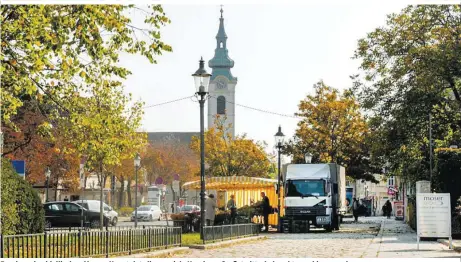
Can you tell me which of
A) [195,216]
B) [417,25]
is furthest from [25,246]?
[417,25]

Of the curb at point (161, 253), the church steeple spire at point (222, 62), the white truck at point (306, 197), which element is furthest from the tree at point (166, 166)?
the curb at point (161, 253)

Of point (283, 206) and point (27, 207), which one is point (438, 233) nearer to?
point (27, 207)

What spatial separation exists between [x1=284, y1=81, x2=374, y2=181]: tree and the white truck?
23277 mm

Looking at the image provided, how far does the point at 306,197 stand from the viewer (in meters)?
42.2

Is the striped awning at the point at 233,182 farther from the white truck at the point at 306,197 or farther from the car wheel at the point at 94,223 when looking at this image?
the car wheel at the point at 94,223

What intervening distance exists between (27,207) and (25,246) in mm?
7150

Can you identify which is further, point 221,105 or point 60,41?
point 221,105

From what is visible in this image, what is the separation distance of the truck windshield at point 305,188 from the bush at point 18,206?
1918cm

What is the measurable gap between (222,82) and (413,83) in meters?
125

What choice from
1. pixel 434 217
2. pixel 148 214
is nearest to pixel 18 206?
pixel 434 217

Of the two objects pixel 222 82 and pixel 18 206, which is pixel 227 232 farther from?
pixel 222 82

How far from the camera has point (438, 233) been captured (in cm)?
2494

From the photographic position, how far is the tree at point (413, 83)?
38.0 meters

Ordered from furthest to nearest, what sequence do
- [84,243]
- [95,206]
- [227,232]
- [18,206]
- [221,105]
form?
[221,105] → [95,206] → [227,232] → [18,206] → [84,243]
